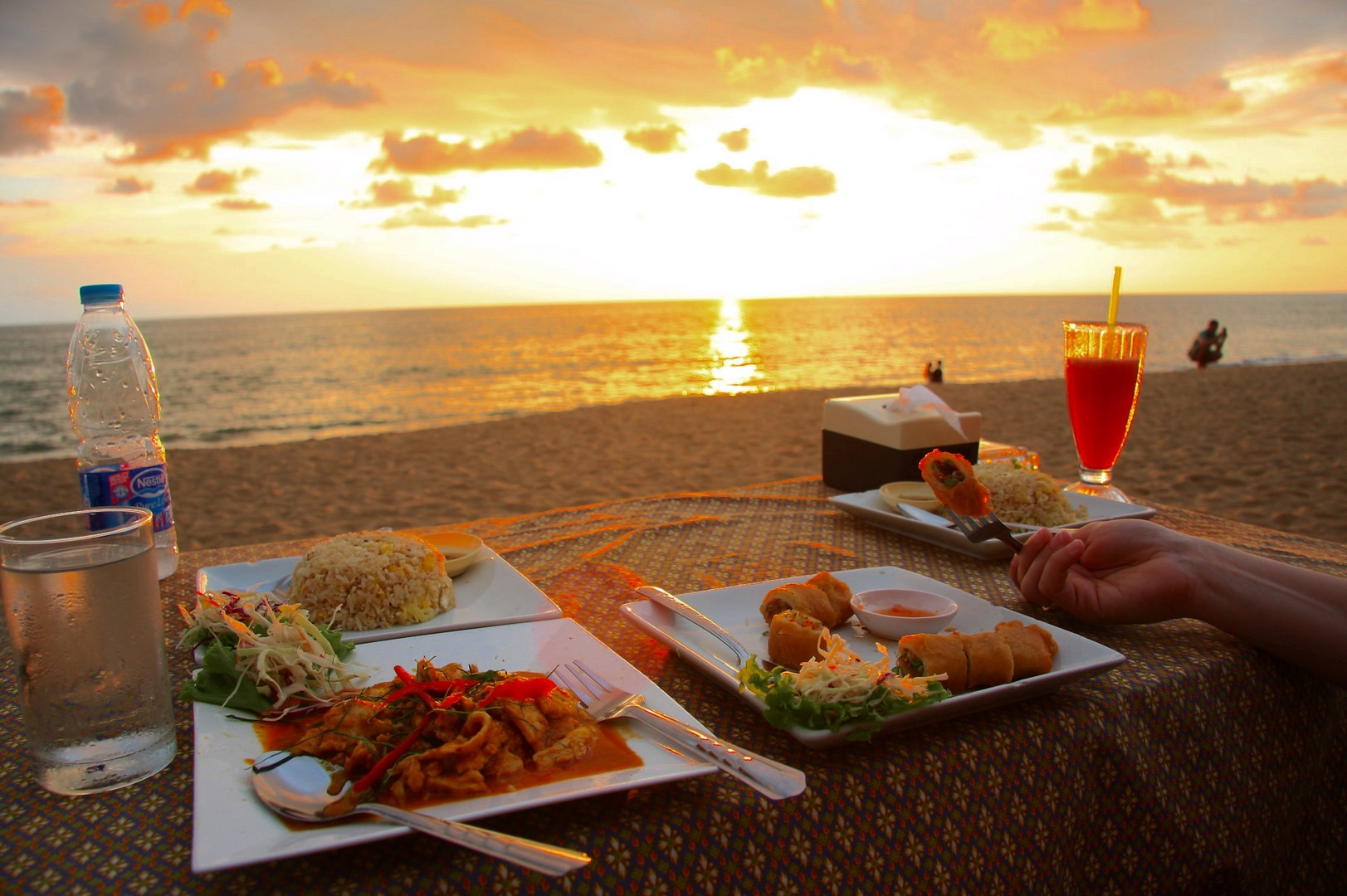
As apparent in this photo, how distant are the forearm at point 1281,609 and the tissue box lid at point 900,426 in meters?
1.16

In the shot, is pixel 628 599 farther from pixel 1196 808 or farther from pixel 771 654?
pixel 1196 808

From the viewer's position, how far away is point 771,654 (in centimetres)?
128

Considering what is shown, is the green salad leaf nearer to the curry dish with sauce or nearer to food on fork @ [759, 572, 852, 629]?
the curry dish with sauce

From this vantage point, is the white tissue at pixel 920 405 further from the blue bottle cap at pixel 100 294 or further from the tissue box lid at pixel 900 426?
the blue bottle cap at pixel 100 294

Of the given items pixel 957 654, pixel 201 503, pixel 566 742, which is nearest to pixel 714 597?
pixel 957 654

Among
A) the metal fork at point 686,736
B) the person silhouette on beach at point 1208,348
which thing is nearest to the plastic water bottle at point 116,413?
the metal fork at point 686,736

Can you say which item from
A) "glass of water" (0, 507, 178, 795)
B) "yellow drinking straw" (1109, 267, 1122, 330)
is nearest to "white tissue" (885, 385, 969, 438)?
"yellow drinking straw" (1109, 267, 1122, 330)

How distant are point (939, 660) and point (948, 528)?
943 millimetres

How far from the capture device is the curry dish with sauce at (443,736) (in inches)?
33.4

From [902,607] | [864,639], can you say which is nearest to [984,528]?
[902,607]

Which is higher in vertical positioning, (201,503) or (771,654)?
(771,654)

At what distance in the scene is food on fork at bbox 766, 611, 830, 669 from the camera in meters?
1.23

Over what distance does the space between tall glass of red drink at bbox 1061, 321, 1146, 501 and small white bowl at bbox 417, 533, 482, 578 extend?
1.66m

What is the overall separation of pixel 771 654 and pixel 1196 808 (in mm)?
732
